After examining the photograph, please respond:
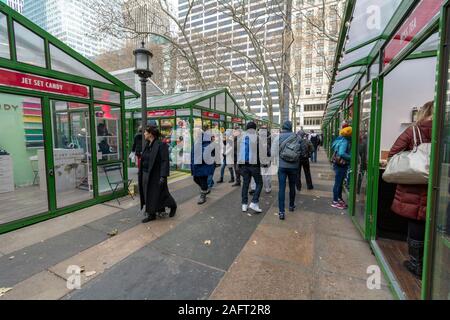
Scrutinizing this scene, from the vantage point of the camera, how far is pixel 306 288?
234 centimetres

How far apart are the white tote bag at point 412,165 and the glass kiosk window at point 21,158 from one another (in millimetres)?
5795

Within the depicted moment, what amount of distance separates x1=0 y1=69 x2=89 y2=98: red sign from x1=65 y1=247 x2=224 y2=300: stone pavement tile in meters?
3.61

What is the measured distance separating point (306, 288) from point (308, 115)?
53.9 metres

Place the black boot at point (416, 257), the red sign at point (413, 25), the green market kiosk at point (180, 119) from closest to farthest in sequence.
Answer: the red sign at point (413, 25)
the black boot at point (416, 257)
the green market kiosk at point (180, 119)

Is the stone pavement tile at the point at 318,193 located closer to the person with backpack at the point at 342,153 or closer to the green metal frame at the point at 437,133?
the person with backpack at the point at 342,153

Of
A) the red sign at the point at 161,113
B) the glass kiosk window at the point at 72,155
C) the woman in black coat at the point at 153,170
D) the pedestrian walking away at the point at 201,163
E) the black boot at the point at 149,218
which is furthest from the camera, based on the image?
the red sign at the point at 161,113

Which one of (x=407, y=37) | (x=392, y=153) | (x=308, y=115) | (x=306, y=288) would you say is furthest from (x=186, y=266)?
(x=308, y=115)

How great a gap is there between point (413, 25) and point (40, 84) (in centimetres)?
563

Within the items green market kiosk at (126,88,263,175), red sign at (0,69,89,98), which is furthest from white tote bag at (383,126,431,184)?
green market kiosk at (126,88,263,175)

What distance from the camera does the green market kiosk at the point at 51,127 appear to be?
3.89 metres

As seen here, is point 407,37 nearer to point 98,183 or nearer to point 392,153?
point 392,153

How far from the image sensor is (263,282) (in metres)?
2.44

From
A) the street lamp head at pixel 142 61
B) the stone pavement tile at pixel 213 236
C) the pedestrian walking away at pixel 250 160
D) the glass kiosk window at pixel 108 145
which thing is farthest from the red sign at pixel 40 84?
the pedestrian walking away at pixel 250 160

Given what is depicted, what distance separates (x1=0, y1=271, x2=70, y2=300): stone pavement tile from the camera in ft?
7.46
